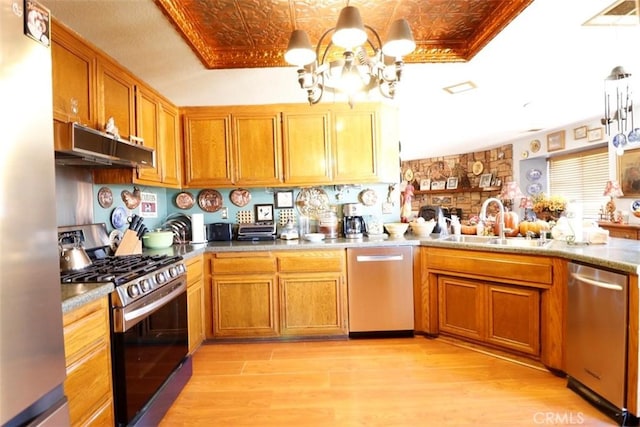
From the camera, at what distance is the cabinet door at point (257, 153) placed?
3.23 m

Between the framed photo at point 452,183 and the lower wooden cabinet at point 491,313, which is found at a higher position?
the framed photo at point 452,183

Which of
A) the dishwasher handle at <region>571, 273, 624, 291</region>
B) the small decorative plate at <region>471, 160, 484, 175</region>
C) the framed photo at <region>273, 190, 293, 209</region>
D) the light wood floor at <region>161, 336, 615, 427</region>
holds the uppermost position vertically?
the small decorative plate at <region>471, 160, 484, 175</region>

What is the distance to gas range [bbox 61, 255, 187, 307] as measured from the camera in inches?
60.3

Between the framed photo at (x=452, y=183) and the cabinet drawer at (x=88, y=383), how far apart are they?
7.95 meters

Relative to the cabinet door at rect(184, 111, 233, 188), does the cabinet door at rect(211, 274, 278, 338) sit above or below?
below

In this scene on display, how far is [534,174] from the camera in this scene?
6270 mm

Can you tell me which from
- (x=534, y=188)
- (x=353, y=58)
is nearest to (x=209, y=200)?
(x=353, y=58)

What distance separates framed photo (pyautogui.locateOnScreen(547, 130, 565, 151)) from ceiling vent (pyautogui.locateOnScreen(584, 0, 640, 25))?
406 centimetres

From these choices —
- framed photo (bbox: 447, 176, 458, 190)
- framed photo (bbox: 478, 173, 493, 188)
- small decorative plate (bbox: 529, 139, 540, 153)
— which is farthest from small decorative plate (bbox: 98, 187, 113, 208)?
framed photo (bbox: 447, 176, 458, 190)

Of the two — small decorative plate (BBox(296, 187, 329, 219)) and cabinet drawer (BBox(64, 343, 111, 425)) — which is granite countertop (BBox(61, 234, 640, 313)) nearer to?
cabinet drawer (BBox(64, 343, 111, 425))

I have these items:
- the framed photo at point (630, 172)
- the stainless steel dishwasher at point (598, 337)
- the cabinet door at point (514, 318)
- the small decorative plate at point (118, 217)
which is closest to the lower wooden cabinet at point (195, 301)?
the small decorative plate at point (118, 217)

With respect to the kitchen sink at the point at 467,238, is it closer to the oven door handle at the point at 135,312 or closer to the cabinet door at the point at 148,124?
the oven door handle at the point at 135,312

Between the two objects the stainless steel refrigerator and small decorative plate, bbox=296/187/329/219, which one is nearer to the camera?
the stainless steel refrigerator

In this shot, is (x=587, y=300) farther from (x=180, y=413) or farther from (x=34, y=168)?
(x=34, y=168)
